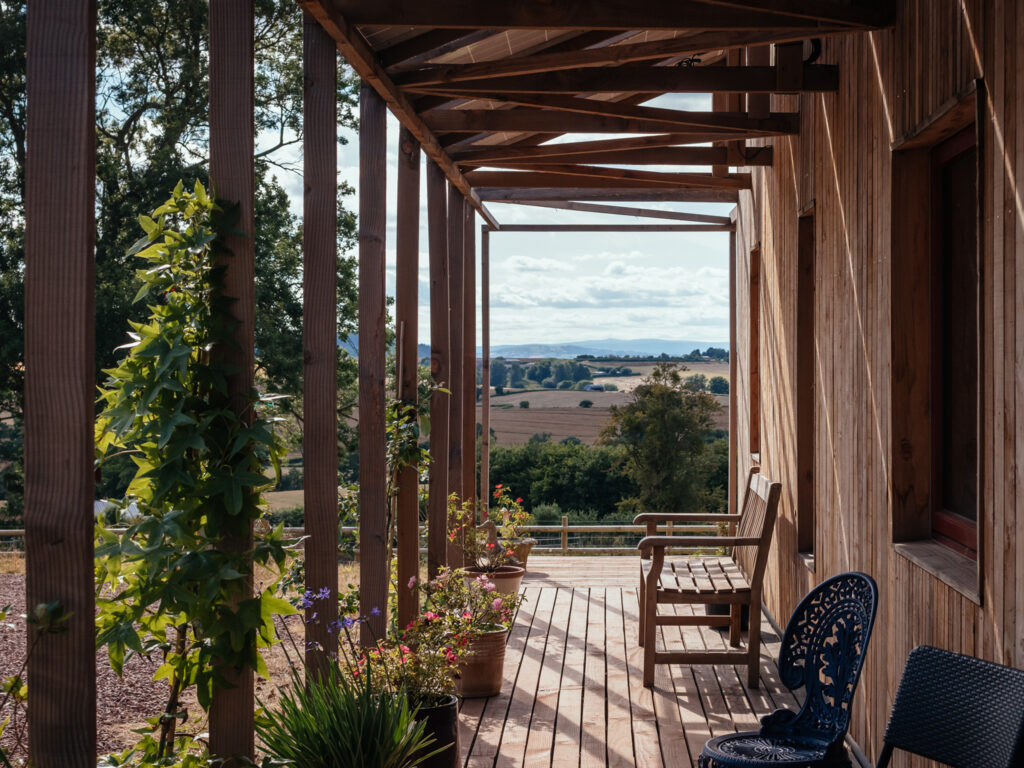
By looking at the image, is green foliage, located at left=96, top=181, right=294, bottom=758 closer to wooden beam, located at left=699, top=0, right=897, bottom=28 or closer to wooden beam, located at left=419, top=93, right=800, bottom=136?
wooden beam, located at left=699, top=0, right=897, bottom=28

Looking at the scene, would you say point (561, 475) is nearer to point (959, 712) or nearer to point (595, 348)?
point (595, 348)

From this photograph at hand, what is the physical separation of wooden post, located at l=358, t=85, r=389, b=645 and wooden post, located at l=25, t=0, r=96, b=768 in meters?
1.59

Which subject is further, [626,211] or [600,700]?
[626,211]

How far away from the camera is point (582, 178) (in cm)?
625

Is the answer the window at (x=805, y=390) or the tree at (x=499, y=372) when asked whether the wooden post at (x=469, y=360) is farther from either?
the tree at (x=499, y=372)

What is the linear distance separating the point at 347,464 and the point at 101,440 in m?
12.3

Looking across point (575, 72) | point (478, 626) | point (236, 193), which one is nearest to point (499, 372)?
point (478, 626)

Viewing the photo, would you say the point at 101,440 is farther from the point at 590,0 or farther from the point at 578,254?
the point at 578,254

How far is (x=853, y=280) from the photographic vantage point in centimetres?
368

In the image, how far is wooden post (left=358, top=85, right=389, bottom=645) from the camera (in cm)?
342

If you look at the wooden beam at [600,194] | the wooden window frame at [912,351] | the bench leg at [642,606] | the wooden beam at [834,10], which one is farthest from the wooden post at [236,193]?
the wooden beam at [600,194]

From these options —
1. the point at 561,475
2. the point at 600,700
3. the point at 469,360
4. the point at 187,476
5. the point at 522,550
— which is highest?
the point at 469,360

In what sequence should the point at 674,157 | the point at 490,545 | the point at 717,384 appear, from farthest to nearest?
1. the point at 717,384
2. the point at 490,545
3. the point at 674,157

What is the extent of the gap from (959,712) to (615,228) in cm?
627
